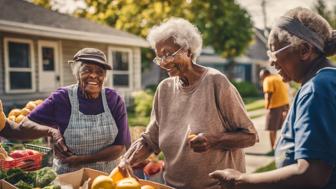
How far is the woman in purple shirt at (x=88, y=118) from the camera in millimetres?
3051

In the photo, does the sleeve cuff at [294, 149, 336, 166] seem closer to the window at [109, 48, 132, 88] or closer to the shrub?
the window at [109, 48, 132, 88]

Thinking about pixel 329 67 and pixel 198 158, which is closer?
pixel 329 67

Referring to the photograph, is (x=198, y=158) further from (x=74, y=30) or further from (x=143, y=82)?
(x=143, y=82)

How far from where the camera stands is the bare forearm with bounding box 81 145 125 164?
303cm

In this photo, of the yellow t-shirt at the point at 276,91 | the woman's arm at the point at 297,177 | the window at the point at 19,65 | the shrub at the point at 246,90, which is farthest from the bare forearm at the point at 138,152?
the shrub at the point at 246,90

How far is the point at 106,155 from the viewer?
121 inches

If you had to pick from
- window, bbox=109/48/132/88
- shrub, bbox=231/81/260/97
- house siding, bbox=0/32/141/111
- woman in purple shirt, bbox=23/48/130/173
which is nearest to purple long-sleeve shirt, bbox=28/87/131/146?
woman in purple shirt, bbox=23/48/130/173

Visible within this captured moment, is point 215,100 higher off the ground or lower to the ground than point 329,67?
lower

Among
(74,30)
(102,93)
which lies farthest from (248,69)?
(102,93)

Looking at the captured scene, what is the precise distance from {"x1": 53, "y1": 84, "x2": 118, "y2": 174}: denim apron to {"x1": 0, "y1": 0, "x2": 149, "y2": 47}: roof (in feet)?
31.0

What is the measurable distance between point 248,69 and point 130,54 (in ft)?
108

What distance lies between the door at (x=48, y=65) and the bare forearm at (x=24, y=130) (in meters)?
11.2

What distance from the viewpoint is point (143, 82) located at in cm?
3334

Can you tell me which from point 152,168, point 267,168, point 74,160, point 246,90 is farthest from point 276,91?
point 246,90
